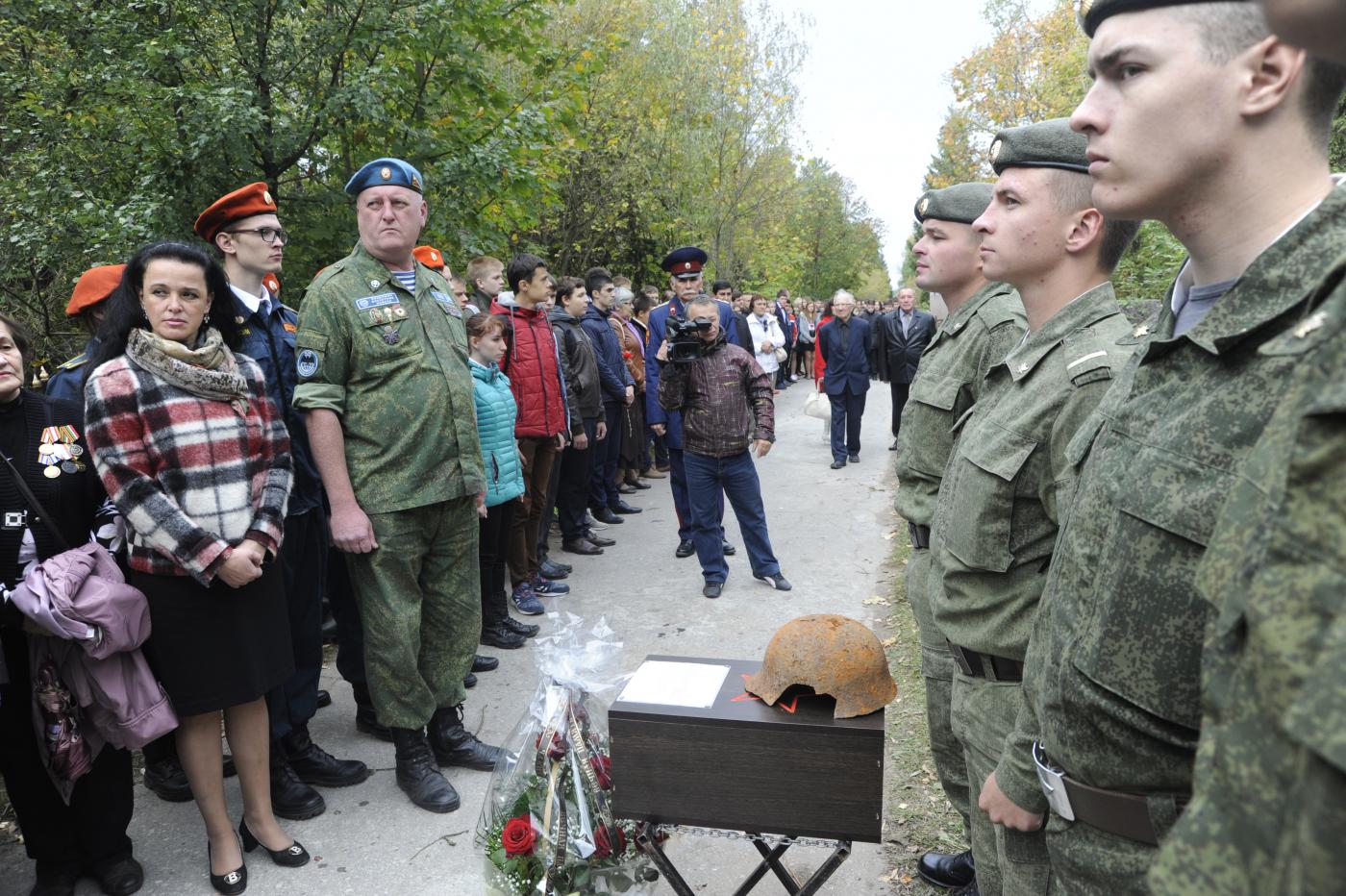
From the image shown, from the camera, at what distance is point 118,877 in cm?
296

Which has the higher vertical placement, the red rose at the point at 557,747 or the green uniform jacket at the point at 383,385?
the green uniform jacket at the point at 383,385

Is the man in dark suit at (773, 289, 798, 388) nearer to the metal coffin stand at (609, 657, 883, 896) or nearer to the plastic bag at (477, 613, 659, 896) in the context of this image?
the plastic bag at (477, 613, 659, 896)

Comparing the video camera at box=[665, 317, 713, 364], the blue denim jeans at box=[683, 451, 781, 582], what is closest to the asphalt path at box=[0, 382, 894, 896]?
the blue denim jeans at box=[683, 451, 781, 582]

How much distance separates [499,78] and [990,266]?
5.50m

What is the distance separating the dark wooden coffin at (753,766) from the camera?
88.5 inches

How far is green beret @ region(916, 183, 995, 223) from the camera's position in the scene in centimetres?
305

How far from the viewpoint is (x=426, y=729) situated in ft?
12.5

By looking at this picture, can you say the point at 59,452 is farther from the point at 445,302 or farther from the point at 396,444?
the point at 445,302

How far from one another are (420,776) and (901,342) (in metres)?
8.91

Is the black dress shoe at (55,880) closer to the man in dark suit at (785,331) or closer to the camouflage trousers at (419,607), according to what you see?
the camouflage trousers at (419,607)

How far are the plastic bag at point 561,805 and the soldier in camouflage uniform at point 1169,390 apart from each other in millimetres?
1544

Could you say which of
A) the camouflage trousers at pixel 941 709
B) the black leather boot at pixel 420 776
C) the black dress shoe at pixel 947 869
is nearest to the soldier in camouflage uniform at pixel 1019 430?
the camouflage trousers at pixel 941 709

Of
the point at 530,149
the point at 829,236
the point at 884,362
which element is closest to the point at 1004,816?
the point at 530,149

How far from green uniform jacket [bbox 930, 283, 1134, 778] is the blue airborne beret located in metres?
2.47
